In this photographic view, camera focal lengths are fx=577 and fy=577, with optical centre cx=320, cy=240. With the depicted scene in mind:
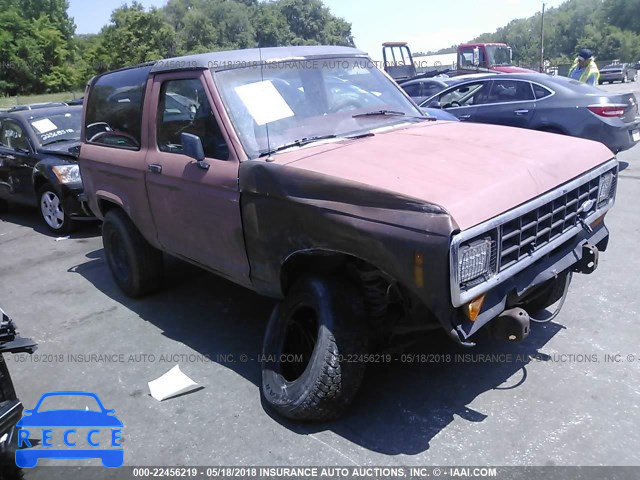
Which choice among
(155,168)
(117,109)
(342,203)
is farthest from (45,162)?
(342,203)

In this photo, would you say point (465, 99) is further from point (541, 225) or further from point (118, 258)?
point (541, 225)

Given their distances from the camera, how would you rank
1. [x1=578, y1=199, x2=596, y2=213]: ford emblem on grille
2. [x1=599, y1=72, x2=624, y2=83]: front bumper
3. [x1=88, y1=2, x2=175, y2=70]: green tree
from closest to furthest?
[x1=578, y1=199, x2=596, y2=213]: ford emblem on grille
[x1=599, y1=72, x2=624, y2=83]: front bumper
[x1=88, y1=2, x2=175, y2=70]: green tree

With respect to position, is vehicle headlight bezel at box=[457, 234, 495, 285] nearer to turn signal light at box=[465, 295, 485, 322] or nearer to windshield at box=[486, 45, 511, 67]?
turn signal light at box=[465, 295, 485, 322]

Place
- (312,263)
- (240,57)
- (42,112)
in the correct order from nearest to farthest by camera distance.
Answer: (312,263), (240,57), (42,112)

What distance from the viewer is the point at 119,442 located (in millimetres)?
3391

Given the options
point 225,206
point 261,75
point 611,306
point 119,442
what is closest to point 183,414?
point 119,442

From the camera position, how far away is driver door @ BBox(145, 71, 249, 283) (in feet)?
12.4

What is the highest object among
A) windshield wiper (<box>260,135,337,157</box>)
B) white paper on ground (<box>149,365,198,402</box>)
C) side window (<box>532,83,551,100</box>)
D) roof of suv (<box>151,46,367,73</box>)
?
roof of suv (<box>151,46,367,73</box>)

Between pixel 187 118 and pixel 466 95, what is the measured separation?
704 cm

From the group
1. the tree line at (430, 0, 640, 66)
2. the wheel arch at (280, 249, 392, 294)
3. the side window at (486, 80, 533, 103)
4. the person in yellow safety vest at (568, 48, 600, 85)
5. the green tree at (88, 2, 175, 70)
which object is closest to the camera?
the wheel arch at (280, 249, 392, 294)

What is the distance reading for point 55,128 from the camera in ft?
27.8

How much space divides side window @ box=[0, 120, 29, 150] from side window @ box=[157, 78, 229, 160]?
4941 mm

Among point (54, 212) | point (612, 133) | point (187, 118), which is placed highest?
point (187, 118)

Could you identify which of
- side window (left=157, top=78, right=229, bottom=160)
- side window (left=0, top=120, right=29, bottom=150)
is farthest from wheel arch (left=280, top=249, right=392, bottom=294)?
side window (left=0, top=120, right=29, bottom=150)
